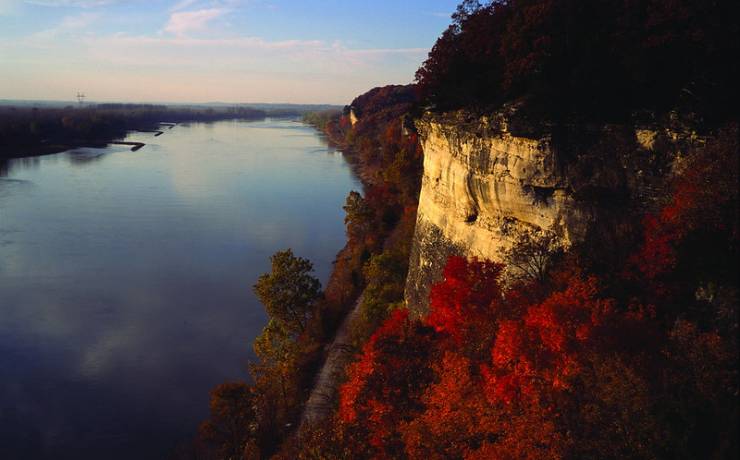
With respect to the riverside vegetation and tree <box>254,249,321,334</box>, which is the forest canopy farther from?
tree <box>254,249,321,334</box>

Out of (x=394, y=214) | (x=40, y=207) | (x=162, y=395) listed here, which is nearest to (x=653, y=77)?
(x=162, y=395)

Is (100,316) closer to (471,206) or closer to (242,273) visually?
(242,273)

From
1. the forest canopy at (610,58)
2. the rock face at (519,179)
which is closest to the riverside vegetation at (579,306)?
the forest canopy at (610,58)

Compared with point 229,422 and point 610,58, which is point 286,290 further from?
point 610,58

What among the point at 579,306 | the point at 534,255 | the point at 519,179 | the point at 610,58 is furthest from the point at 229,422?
the point at 610,58

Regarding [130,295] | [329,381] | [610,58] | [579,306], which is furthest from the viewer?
[130,295]
